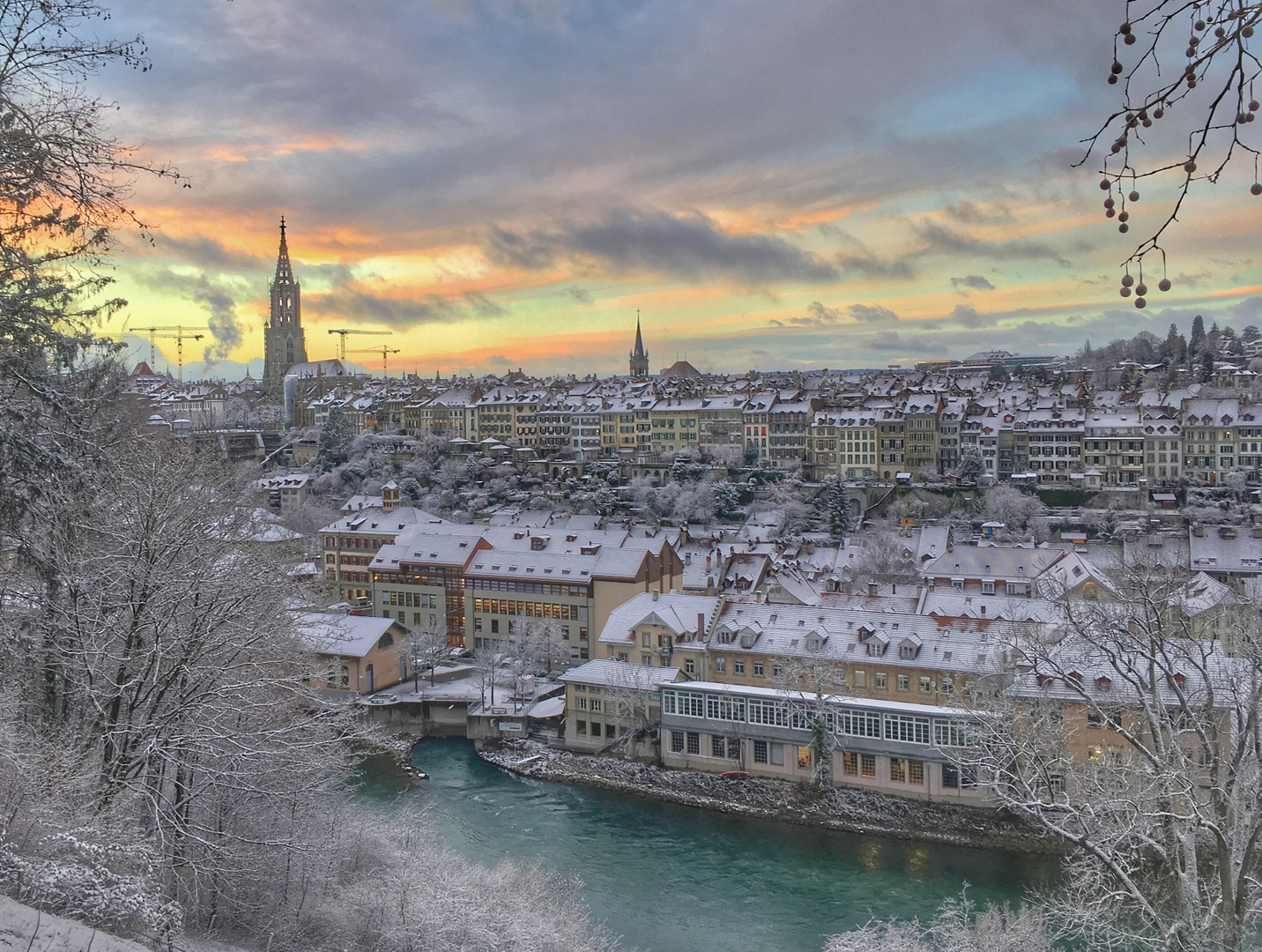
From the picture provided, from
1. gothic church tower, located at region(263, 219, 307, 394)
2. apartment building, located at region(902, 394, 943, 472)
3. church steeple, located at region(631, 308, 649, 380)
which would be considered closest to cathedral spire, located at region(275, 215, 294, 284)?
gothic church tower, located at region(263, 219, 307, 394)

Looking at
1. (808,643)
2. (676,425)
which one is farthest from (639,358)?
(808,643)

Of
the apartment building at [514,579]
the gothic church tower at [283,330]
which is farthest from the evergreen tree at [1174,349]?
the gothic church tower at [283,330]

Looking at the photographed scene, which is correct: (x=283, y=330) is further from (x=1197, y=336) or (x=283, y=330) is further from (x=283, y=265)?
(x=1197, y=336)

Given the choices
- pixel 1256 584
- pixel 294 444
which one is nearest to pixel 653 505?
pixel 1256 584

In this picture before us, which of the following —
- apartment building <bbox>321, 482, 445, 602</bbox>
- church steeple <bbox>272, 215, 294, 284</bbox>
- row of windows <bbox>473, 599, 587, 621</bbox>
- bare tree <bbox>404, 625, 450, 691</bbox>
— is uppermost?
Result: church steeple <bbox>272, 215, 294, 284</bbox>

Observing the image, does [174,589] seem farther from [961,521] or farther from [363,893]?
[961,521]

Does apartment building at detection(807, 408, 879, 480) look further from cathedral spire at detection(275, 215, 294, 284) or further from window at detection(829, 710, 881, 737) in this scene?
cathedral spire at detection(275, 215, 294, 284)
